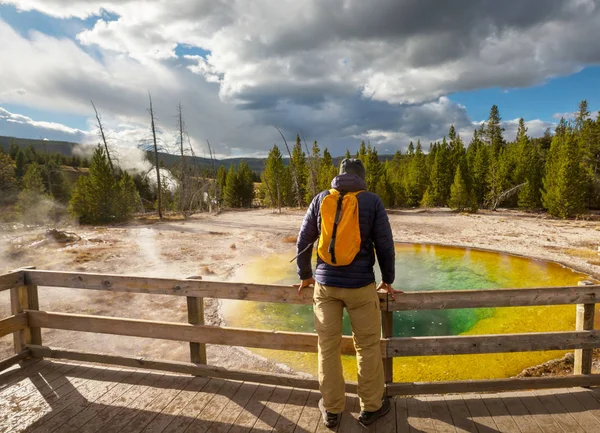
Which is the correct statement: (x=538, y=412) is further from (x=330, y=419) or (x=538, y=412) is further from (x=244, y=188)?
(x=244, y=188)

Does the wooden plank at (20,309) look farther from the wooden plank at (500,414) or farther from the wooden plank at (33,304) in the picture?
the wooden plank at (500,414)

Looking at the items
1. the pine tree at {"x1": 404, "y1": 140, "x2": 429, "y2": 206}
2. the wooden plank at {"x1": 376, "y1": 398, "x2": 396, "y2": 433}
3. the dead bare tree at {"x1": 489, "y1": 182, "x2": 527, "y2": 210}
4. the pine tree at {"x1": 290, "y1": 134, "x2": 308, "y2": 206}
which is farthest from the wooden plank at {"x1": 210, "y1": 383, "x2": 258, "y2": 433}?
the pine tree at {"x1": 290, "y1": 134, "x2": 308, "y2": 206}

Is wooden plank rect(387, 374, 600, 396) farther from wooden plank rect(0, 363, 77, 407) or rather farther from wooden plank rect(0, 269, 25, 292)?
wooden plank rect(0, 269, 25, 292)

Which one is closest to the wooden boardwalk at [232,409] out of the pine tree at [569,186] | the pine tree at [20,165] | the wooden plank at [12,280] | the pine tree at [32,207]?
the wooden plank at [12,280]

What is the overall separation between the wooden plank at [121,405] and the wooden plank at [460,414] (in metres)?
3.18

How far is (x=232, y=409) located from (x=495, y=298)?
9.41 feet

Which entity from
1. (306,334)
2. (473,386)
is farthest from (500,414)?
(306,334)

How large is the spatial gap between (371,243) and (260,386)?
209 cm

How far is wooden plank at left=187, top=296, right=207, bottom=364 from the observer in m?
4.04

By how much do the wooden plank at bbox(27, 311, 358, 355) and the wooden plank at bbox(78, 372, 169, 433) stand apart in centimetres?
49

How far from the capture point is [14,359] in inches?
175

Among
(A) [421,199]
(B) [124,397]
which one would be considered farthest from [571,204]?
(B) [124,397]

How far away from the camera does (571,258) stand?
17266 mm

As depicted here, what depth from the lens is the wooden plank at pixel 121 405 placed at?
3.29m
